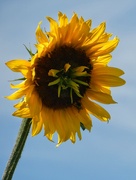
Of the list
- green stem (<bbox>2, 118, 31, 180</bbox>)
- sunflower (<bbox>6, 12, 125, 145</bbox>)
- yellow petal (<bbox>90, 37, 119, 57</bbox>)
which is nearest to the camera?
green stem (<bbox>2, 118, 31, 180</bbox>)

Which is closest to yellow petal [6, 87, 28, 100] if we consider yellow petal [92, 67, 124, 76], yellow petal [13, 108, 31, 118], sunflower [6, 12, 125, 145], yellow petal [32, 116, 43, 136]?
sunflower [6, 12, 125, 145]

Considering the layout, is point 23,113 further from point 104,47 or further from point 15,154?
point 104,47

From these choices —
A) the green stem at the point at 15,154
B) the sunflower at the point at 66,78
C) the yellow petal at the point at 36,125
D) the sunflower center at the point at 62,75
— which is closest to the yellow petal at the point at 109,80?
the sunflower at the point at 66,78

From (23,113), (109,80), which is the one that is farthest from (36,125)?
(109,80)

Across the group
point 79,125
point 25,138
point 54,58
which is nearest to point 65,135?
point 79,125

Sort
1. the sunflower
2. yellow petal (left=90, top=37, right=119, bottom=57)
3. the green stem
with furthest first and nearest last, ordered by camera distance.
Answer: yellow petal (left=90, top=37, right=119, bottom=57)
the sunflower
the green stem

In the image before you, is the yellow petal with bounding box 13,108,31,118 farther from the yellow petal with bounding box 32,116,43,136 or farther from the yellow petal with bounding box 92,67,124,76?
the yellow petal with bounding box 92,67,124,76

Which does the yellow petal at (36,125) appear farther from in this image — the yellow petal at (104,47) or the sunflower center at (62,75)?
the yellow petal at (104,47)

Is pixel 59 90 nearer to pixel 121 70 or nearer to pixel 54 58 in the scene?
pixel 54 58

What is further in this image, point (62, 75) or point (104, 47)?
point (104, 47)
